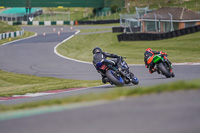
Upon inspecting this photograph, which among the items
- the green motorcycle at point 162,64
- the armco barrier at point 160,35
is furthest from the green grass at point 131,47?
the green motorcycle at point 162,64

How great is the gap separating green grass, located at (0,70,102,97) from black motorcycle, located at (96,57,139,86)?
2974 mm

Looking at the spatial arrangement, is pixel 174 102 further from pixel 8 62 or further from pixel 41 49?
pixel 41 49

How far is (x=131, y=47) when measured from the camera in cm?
3488

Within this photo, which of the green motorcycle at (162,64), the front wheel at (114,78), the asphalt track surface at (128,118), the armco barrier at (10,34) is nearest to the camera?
the asphalt track surface at (128,118)

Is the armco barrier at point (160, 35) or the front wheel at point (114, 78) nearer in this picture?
the front wheel at point (114, 78)

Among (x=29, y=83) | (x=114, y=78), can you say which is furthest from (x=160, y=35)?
(x=114, y=78)

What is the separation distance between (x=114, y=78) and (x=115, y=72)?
47 centimetres

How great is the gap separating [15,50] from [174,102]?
1172 inches

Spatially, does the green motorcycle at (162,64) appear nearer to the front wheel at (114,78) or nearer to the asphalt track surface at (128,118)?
the front wheel at (114,78)

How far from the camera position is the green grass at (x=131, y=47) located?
29.1 m

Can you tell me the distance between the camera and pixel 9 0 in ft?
258

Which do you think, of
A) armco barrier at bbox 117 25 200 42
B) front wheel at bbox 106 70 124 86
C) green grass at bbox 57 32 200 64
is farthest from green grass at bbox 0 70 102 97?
armco barrier at bbox 117 25 200 42

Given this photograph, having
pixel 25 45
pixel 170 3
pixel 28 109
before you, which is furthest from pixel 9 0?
pixel 28 109

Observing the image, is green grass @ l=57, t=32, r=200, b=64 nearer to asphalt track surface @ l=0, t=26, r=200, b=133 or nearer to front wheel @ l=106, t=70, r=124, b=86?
front wheel @ l=106, t=70, r=124, b=86
